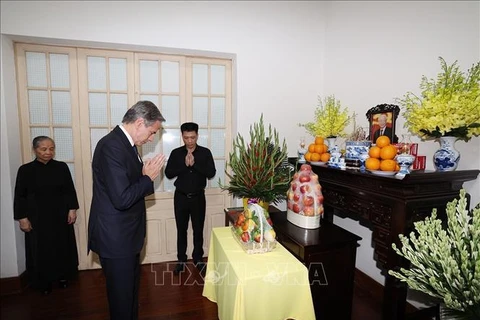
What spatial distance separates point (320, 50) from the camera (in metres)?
3.22

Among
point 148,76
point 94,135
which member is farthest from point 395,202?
point 94,135

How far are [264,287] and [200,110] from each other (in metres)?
2.28

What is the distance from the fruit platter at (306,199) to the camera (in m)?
1.83

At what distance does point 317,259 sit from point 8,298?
288 cm

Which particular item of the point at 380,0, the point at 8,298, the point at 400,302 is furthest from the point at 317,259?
the point at 8,298

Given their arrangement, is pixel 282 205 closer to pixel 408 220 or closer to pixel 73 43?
pixel 408 220

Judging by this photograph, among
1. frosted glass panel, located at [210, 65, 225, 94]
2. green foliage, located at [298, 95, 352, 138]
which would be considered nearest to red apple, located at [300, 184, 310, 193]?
green foliage, located at [298, 95, 352, 138]

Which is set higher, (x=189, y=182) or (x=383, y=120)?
(x=383, y=120)

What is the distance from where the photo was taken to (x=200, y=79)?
10.3ft

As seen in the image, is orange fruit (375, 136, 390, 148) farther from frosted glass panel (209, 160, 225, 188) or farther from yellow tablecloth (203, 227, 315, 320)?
frosted glass panel (209, 160, 225, 188)

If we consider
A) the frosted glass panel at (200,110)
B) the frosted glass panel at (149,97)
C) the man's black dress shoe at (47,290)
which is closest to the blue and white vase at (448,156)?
the frosted glass panel at (200,110)

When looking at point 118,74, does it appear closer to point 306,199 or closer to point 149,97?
point 149,97

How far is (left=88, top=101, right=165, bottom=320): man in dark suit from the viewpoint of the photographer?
4.85ft

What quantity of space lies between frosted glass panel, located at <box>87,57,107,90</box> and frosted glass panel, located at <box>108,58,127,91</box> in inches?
2.8
